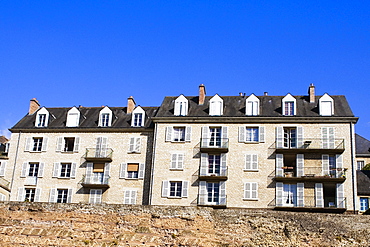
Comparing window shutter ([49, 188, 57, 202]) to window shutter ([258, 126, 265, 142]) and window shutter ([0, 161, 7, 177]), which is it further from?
window shutter ([258, 126, 265, 142])

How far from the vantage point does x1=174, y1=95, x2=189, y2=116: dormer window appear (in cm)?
3734

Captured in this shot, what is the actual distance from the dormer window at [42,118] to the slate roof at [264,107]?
8.68 metres

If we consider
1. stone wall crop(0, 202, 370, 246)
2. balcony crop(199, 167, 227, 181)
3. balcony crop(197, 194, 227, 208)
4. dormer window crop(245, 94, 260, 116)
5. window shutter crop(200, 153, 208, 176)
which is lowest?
stone wall crop(0, 202, 370, 246)

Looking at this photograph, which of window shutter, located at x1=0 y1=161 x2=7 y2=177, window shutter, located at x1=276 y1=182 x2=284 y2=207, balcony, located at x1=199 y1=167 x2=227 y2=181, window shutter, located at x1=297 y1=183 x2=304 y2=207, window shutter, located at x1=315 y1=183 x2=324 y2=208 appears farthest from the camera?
window shutter, located at x1=0 y1=161 x2=7 y2=177

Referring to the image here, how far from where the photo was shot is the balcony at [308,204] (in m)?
33.1

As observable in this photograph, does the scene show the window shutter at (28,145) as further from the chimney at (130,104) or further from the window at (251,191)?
the window at (251,191)

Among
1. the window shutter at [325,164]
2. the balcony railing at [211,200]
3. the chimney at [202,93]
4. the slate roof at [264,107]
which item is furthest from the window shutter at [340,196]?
the chimney at [202,93]

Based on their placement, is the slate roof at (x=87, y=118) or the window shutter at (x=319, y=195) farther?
the slate roof at (x=87, y=118)

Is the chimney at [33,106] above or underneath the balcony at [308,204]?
above

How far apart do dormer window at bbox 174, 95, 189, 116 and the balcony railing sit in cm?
616

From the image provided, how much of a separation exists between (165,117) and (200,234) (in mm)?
10894

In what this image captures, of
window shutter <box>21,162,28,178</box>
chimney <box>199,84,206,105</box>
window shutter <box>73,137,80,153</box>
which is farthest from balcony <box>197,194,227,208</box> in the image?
window shutter <box>21,162,28,178</box>

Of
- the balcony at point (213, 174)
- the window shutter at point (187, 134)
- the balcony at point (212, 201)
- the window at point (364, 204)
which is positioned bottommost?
the balcony at point (212, 201)

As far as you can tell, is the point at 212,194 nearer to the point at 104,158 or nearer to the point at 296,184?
the point at 296,184
